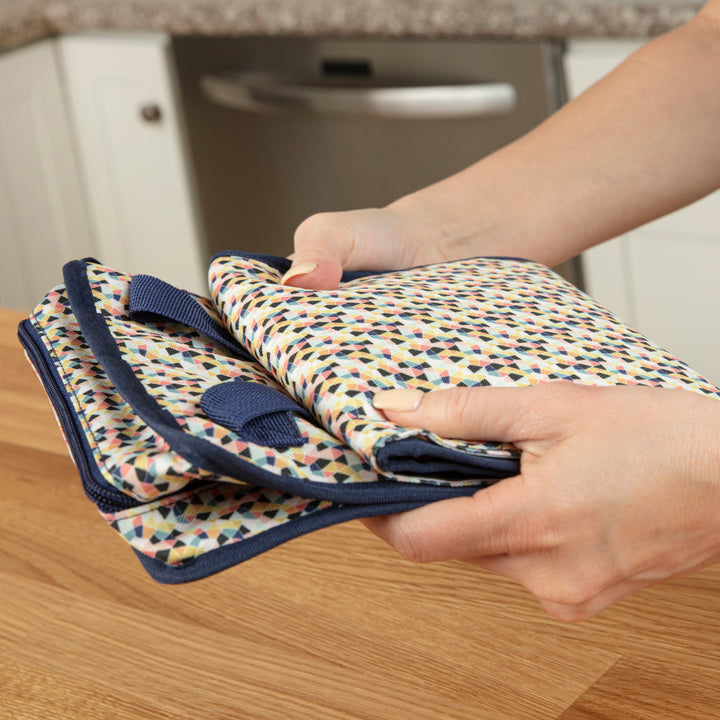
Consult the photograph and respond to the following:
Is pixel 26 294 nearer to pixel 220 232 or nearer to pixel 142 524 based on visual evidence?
pixel 220 232

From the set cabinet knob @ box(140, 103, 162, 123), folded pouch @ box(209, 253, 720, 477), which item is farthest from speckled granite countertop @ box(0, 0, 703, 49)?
folded pouch @ box(209, 253, 720, 477)

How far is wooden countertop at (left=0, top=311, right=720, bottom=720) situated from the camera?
0.47m

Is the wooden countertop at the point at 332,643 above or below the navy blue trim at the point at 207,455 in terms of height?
below

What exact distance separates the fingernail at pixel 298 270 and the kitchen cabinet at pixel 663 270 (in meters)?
0.89

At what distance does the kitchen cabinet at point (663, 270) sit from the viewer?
138cm

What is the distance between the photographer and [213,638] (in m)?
0.53

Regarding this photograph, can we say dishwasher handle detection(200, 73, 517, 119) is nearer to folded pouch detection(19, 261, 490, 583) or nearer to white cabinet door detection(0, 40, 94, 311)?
white cabinet door detection(0, 40, 94, 311)

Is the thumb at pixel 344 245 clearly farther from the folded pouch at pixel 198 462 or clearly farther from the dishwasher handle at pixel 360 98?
the dishwasher handle at pixel 360 98

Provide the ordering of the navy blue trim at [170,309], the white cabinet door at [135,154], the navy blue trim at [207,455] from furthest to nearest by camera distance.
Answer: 1. the white cabinet door at [135,154]
2. the navy blue trim at [170,309]
3. the navy blue trim at [207,455]

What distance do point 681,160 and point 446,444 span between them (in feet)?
1.49

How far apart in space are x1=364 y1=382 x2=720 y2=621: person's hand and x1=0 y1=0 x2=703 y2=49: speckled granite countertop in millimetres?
947

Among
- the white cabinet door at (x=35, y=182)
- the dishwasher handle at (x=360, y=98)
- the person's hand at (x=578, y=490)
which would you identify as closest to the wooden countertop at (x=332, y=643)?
the person's hand at (x=578, y=490)

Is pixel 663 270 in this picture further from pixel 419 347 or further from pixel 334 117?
pixel 419 347

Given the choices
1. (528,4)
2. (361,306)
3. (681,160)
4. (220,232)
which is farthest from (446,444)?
(220,232)
